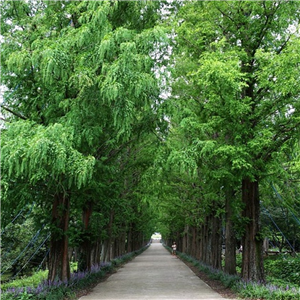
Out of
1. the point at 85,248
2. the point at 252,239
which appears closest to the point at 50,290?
the point at 252,239

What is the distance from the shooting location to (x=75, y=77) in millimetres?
8578

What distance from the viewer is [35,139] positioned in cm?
696

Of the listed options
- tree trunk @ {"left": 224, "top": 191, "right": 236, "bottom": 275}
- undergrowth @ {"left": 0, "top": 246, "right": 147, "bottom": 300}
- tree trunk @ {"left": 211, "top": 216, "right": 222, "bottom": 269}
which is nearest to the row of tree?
undergrowth @ {"left": 0, "top": 246, "right": 147, "bottom": 300}

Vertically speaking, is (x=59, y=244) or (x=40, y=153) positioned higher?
(x=40, y=153)

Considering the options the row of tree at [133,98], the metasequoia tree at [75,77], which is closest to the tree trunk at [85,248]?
the row of tree at [133,98]

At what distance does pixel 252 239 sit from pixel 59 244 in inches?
245

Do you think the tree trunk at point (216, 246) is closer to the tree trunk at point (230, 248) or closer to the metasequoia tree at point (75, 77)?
the tree trunk at point (230, 248)

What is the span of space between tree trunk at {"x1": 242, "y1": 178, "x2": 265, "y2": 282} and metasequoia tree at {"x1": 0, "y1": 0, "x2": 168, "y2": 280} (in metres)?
4.54

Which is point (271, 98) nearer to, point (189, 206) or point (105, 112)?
point (105, 112)

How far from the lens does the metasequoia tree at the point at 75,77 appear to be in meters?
8.18

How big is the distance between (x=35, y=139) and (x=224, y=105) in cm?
623

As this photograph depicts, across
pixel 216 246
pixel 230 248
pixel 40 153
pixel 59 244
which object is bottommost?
pixel 216 246

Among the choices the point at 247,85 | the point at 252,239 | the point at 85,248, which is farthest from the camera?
the point at 85,248

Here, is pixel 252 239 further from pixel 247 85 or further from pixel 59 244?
pixel 59 244
